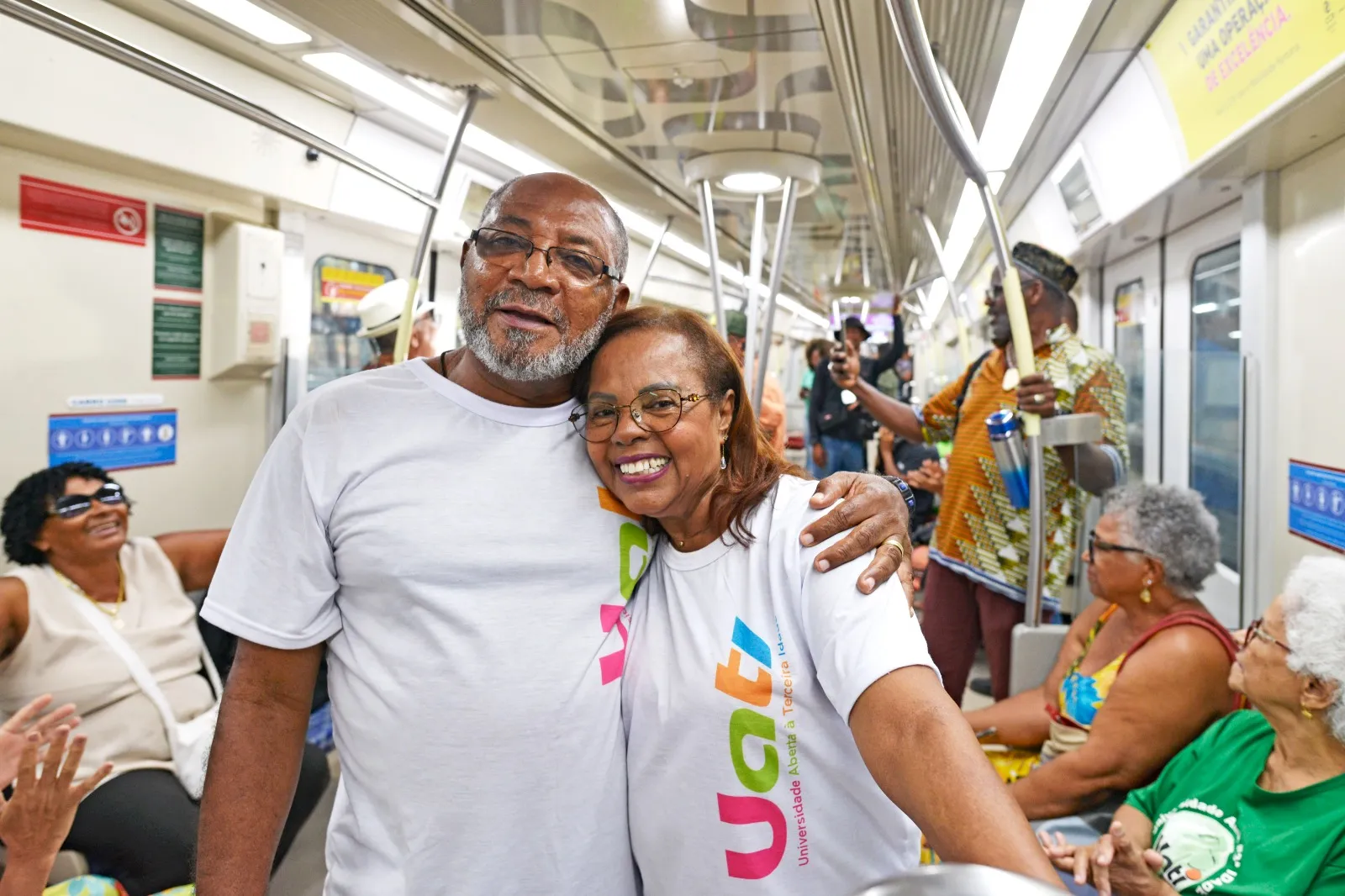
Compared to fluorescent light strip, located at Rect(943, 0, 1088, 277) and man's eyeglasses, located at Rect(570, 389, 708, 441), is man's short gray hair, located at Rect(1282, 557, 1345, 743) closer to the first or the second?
fluorescent light strip, located at Rect(943, 0, 1088, 277)

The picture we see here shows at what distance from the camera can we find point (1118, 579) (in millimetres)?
2332

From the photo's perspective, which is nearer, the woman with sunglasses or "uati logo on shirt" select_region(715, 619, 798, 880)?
"uati logo on shirt" select_region(715, 619, 798, 880)

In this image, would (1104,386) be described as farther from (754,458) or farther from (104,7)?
(104,7)

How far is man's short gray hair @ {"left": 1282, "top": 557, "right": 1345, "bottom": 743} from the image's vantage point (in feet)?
5.48

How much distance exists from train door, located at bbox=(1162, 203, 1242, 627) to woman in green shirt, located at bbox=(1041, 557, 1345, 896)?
151 cm

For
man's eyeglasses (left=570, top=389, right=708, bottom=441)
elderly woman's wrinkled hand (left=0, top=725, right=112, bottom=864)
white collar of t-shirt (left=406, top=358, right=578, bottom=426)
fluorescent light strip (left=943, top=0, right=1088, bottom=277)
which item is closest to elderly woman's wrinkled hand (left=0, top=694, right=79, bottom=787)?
elderly woman's wrinkled hand (left=0, top=725, right=112, bottom=864)

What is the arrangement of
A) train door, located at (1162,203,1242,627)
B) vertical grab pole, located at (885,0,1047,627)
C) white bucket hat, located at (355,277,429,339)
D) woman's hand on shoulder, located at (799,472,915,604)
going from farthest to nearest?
white bucket hat, located at (355,277,429,339), train door, located at (1162,203,1242,627), vertical grab pole, located at (885,0,1047,627), woman's hand on shoulder, located at (799,472,915,604)

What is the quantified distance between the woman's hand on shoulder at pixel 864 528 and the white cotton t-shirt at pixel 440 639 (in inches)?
14.4

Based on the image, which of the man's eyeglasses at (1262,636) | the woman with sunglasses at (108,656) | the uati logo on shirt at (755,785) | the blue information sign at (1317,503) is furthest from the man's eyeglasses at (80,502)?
the blue information sign at (1317,503)

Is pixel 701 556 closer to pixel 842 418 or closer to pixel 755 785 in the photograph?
pixel 755 785

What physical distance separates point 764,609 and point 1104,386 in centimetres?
199

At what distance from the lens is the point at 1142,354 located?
3.99 meters

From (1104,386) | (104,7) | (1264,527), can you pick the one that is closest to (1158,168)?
(1104,386)

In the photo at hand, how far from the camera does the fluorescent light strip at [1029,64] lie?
→ 229 centimetres
